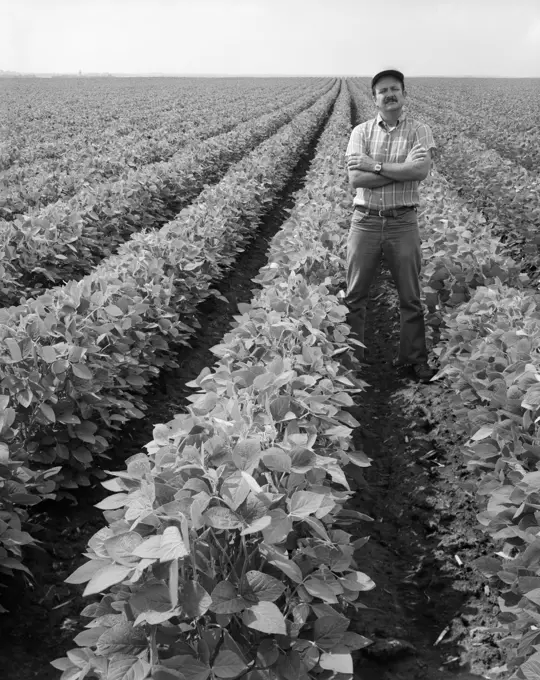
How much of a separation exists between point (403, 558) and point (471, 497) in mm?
593

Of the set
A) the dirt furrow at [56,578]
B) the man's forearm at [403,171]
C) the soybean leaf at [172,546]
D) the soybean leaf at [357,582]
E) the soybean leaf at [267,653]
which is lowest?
the dirt furrow at [56,578]

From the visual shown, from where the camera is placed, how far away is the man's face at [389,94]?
3.79 meters

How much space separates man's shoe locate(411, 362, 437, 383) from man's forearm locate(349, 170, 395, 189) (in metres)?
1.47

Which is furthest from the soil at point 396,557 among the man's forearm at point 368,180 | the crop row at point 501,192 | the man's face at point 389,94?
the crop row at point 501,192

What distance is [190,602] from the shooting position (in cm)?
146

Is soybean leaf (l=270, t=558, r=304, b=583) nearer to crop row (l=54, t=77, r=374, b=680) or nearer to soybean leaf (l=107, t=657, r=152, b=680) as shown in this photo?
crop row (l=54, t=77, r=374, b=680)

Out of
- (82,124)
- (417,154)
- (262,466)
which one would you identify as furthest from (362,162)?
(82,124)

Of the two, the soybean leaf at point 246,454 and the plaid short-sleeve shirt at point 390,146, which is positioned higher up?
the plaid short-sleeve shirt at point 390,146

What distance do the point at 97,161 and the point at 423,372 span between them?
941cm

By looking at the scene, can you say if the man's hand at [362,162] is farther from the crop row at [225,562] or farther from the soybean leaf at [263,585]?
the soybean leaf at [263,585]

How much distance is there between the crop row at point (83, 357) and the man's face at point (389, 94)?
6.51 ft

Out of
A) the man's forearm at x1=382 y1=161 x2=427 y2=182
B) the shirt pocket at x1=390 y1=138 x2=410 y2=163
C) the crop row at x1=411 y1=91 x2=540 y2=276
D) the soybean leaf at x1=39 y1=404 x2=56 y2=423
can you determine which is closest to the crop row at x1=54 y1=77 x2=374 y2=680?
the soybean leaf at x1=39 y1=404 x2=56 y2=423

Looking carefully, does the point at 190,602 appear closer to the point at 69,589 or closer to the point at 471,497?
the point at 69,589

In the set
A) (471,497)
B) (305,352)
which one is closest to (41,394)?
(305,352)
